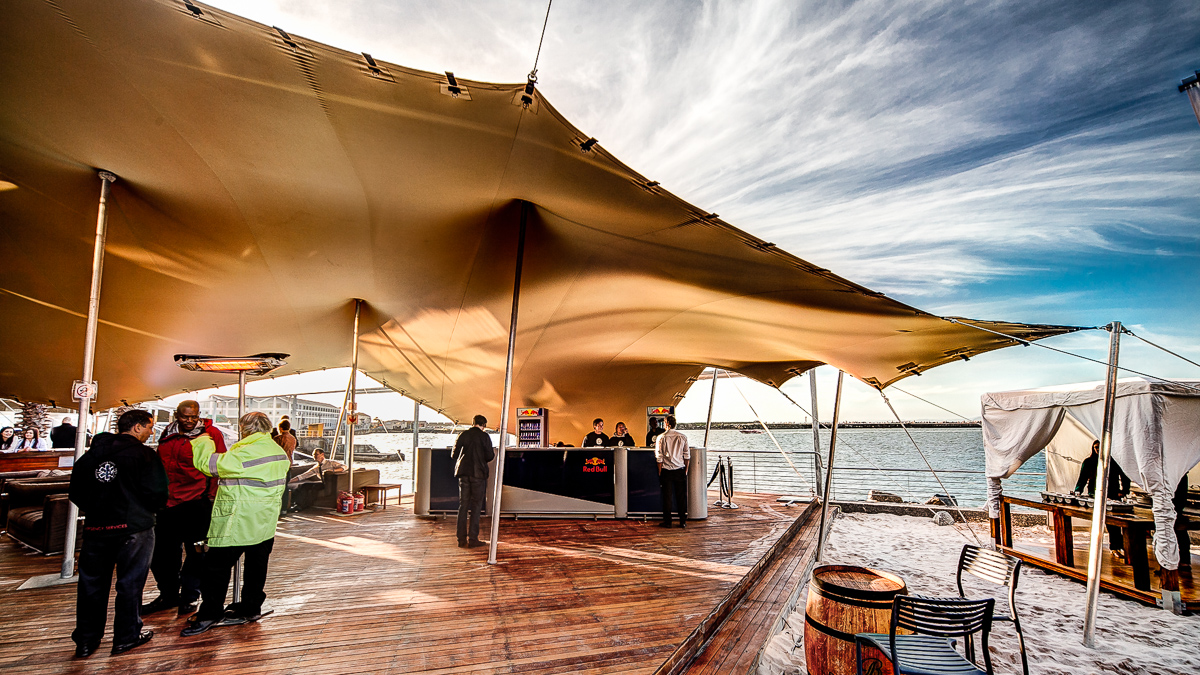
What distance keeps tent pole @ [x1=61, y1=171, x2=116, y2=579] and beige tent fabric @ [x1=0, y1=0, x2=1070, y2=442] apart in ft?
1.20

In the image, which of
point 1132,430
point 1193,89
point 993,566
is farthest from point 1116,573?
point 1193,89

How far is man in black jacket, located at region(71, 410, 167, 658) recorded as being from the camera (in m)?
2.90

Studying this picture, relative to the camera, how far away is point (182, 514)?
3.67m

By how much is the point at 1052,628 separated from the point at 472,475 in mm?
6360

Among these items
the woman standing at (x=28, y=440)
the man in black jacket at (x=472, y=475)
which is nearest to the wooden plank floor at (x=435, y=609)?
the man in black jacket at (x=472, y=475)

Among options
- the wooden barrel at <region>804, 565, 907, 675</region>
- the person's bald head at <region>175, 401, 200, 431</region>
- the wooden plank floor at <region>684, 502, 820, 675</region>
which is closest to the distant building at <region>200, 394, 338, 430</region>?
the person's bald head at <region>175, 401, 200, 431</region>

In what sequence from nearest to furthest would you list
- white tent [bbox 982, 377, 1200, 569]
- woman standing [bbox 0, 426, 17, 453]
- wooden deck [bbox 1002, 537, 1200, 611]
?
wooden deck [bbox 1002, 537, 1200, 611] < white tent [bbox 982, 377, 1200, 569] < woman standing [bbox 0, 426, 17, 453]

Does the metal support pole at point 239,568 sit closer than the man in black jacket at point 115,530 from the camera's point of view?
No

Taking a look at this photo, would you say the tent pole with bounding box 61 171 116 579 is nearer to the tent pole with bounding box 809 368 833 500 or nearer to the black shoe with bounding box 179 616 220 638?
the black shoe with bounding box 179 616 220 638

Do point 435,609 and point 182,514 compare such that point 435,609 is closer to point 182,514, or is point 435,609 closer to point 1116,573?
point 182,514

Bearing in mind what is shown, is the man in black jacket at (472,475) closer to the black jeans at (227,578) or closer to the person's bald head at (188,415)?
the black jeans at (227,578)

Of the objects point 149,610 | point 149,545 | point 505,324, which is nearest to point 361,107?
point 149,545

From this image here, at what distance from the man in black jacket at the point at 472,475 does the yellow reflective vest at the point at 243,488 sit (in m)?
2.62

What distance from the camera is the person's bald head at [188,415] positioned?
3611mm
